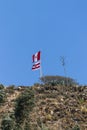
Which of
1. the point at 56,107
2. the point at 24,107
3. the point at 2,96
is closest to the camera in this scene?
the point at 24,107

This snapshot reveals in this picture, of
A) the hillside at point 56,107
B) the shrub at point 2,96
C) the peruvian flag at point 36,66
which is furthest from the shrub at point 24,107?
the shrub at point 2,96

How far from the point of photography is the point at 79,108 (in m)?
58.6

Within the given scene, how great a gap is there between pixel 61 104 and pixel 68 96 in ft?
10.4

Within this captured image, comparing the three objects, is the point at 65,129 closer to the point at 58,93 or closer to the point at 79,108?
the point at 79,108

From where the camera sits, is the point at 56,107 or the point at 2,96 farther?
the point at 2,96

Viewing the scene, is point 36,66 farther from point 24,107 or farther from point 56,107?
point 56,107

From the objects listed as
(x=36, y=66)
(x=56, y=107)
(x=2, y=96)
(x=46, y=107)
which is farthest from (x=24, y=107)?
(x=2, y=96)

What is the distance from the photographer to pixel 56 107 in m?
58.7

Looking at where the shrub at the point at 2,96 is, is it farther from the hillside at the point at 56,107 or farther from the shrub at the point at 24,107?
the shrub at the point at 24,107

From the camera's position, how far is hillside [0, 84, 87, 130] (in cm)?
5303

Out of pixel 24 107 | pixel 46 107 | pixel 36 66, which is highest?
pixel 36 66

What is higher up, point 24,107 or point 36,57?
point 36,57

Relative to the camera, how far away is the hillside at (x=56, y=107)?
53.0 metres

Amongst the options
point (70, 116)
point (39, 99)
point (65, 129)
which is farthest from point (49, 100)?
point (65, 129)
